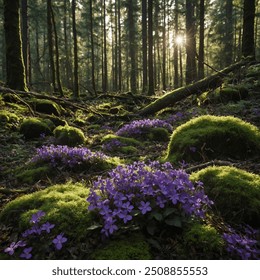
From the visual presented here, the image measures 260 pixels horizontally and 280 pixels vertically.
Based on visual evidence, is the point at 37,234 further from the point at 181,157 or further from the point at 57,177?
the point at 181,157

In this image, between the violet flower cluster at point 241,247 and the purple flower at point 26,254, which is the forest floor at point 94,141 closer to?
the purple flower at point 26,254

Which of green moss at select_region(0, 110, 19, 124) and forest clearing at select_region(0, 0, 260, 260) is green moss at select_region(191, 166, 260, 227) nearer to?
forest clearing at select_region(0, 0, 260, 260)

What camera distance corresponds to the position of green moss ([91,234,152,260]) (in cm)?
249

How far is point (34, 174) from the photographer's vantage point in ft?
17.6

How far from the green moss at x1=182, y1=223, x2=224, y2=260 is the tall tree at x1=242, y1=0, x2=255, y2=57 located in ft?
42.9

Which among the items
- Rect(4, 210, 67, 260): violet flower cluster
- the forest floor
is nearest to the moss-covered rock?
the forest floor

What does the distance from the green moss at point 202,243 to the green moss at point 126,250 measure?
365 mm

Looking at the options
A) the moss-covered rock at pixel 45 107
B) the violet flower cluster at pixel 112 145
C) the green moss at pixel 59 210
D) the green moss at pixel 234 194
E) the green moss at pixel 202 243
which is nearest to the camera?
the green moss at pixel 202 243

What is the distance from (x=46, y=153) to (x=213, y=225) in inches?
149

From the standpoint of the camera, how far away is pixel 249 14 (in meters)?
14.0

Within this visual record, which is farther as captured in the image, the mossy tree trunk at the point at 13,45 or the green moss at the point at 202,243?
the mossy tree trunk at the point at 13,45

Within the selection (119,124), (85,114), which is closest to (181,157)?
(119,124)

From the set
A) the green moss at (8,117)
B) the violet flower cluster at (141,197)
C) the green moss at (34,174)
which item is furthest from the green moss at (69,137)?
the violet flower cluster at (141,197)

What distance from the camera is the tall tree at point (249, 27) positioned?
546 inches
